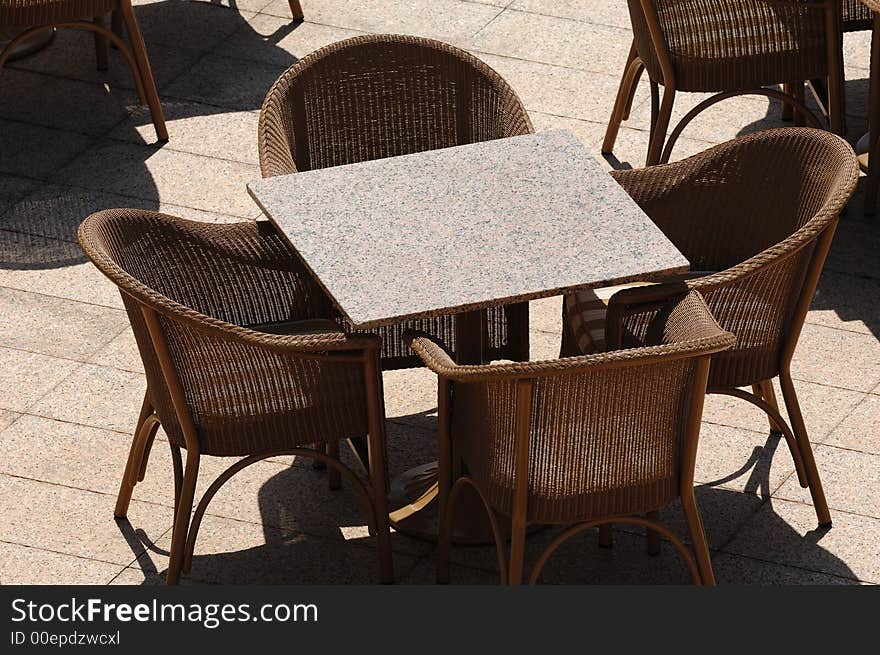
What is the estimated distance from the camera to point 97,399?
5.17 meters

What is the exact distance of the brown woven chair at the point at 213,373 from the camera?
155 inches

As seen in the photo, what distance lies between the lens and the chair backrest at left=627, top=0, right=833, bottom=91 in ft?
19.7

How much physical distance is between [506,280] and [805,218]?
1.04 metres

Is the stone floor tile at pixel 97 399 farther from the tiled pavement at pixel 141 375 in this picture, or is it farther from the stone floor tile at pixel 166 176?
the stone floor tile at pixel 166 176

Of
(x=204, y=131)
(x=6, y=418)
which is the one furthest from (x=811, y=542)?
(x=204, y=131)

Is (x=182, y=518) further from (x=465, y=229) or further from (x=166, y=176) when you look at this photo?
(x=166, y=176)

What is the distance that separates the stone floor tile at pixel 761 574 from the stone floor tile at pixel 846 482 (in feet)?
1.00

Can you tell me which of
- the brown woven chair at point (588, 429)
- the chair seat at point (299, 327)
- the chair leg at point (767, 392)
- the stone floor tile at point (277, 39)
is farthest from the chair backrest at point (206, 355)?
the stone floor tile at point (277, 39)

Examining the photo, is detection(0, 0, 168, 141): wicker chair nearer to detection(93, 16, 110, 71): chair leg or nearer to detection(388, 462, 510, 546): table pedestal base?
detection(93, 16, 110, 71): chair leg

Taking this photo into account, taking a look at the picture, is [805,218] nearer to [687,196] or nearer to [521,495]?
[687,196]

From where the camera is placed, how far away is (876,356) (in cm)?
539

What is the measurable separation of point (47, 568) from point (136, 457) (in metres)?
0.39

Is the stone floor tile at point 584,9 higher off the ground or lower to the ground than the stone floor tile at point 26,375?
higher

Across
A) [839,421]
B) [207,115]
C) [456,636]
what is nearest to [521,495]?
[456,636]
